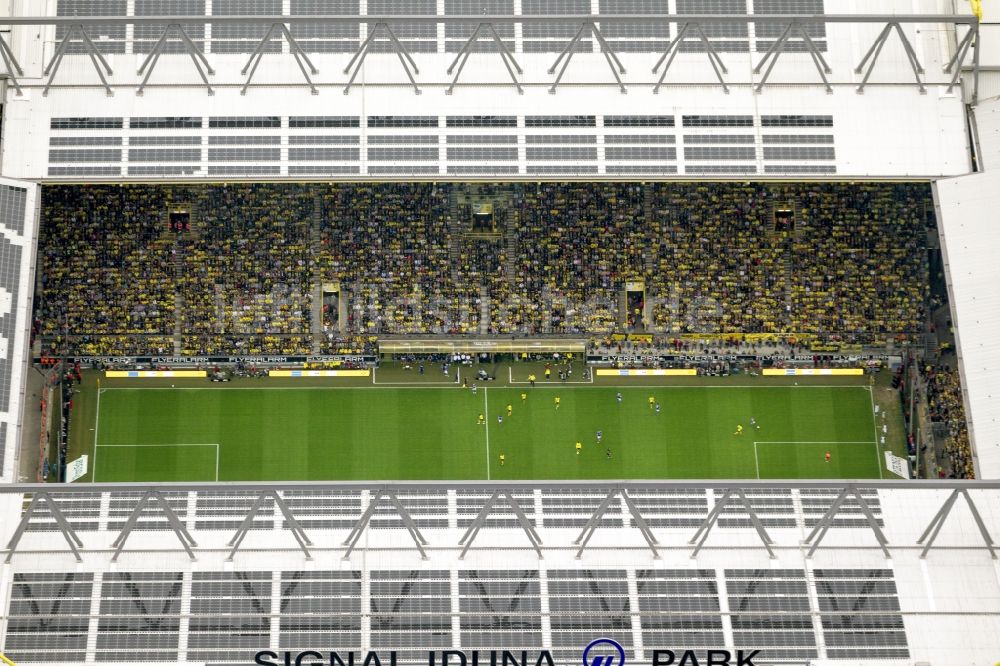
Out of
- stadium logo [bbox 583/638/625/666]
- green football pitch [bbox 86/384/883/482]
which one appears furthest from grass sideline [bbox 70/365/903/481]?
stadium logo [bbox 583/638/625/666]

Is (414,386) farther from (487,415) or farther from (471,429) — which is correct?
(487,415)

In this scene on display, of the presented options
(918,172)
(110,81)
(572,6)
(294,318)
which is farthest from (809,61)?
(110,81)

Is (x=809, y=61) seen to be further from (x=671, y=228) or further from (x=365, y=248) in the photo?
(x=365, y=248)

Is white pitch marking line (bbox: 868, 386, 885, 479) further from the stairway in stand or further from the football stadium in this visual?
the stairway in stand

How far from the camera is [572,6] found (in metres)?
88.3

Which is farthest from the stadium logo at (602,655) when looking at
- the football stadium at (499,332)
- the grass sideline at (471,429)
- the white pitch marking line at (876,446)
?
the white pitch marking line at (876,446)

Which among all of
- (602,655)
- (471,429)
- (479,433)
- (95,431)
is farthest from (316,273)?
(602,655)

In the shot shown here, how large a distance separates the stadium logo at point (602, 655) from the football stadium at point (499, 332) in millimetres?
257

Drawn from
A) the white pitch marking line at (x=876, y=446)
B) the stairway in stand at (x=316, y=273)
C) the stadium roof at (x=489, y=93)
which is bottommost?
the white pitch marking line at (x=876, y=446)

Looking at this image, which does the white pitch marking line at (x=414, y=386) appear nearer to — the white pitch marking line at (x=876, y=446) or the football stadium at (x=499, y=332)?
the football stadium at (x=499, y=332)

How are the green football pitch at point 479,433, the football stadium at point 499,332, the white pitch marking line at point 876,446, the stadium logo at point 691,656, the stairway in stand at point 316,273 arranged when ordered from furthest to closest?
the stairway in stand at point 316,273 → the white pitch marking line at point 876,446 → the green football pitch at point 479,433 → the football stadium at point 499,332 → the stadium logo at point 691,656

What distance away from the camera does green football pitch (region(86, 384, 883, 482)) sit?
92.8m

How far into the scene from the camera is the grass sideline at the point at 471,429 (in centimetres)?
9275

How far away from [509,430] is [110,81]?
3671 cm
